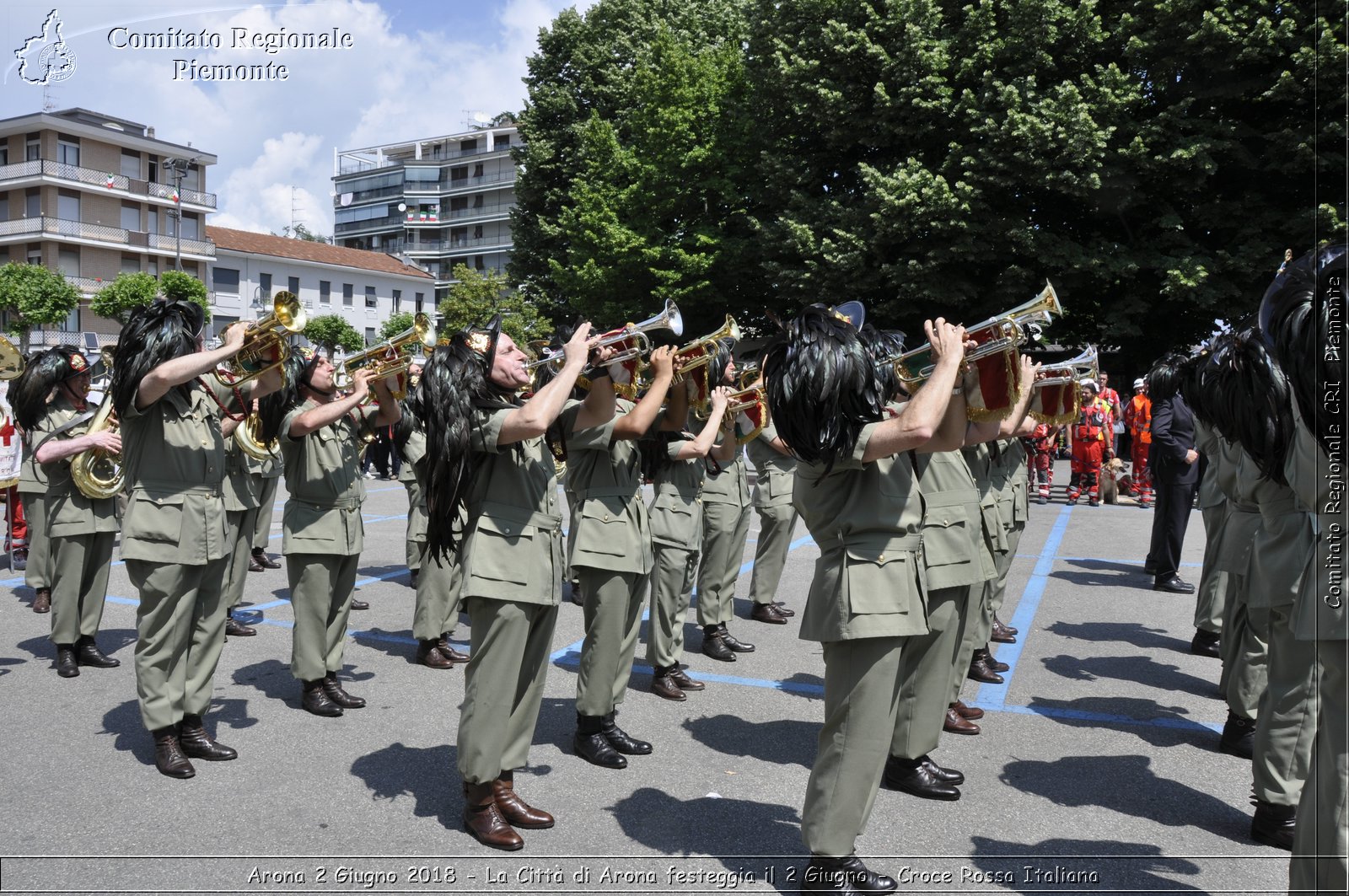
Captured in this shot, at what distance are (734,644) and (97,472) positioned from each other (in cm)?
457

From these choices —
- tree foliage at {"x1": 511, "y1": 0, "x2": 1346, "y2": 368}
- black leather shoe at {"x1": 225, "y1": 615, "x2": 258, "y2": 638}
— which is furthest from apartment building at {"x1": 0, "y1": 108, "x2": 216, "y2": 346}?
black leather shoe at {"x1": 225, "y1": 615, "x2": 258, "y2": 638}

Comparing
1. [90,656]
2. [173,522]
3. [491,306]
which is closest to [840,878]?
[173,522]

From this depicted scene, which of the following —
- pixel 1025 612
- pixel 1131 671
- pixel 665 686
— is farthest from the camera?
pixel 1025 612

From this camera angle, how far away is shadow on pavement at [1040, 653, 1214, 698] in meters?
6.57

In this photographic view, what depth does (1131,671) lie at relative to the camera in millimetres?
6879

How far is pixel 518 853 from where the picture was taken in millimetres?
3902

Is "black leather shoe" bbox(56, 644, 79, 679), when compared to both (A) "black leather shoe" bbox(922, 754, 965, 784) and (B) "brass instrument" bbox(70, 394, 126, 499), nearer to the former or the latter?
(B) "brass instrument" bbox(70, 394, 126, 499)

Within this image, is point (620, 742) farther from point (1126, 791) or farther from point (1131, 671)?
point (1131, 671)

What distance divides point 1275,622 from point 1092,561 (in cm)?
786

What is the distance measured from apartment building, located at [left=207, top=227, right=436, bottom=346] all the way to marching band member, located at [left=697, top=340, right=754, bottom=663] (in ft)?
188

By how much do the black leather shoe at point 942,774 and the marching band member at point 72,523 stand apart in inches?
199

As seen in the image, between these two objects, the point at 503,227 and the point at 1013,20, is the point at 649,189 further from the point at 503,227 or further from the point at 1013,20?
the point at 503,227

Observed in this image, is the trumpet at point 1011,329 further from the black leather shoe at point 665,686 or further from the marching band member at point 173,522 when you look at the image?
the marching band member at point 173,522

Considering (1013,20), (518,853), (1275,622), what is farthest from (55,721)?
(1013,20)
